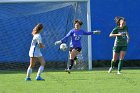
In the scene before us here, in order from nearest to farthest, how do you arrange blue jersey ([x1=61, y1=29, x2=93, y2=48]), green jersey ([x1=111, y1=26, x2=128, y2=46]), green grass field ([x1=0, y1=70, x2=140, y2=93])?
green grass field ([x1=0, y1=70, x2=140, y2=93])
green jersey ([x1=111, y1=26, x2=128, y2=46])
blue jersey ([x1=61, y1=29, x2=93, y2=48])

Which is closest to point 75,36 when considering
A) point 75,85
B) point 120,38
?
point 120,38

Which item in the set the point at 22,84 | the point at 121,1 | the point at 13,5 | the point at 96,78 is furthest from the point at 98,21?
the point at 22,84

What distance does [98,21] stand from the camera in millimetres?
20922

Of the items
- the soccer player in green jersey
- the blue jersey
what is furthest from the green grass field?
the blue jersey

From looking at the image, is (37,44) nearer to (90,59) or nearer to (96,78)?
(96,78)

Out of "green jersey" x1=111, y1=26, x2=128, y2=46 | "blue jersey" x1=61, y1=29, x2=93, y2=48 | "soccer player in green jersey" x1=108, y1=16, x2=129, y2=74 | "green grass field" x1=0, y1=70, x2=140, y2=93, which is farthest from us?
"blue jersey" x1=61, y1=29, x2=93, y2=48

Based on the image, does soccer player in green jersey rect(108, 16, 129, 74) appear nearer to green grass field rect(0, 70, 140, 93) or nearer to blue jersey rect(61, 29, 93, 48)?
blue jersey rect(61, 29, 93, 48)

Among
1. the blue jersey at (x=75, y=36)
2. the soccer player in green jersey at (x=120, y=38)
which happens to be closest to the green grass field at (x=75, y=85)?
the soccer player in green jersey at (x=120, y=38)

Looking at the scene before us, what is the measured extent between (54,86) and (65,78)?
8.53ft

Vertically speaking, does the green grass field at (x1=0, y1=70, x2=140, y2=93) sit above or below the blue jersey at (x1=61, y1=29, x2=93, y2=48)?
below

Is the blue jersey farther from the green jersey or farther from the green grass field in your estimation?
the green grass field

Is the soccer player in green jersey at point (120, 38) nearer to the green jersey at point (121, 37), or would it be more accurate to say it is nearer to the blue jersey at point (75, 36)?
the green jersey at point (121, 37)

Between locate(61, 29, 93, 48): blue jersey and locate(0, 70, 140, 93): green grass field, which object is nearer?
locate(0, 70, 140, 93): green grass field

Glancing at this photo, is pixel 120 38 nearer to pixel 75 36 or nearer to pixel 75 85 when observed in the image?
pixel 75 36
